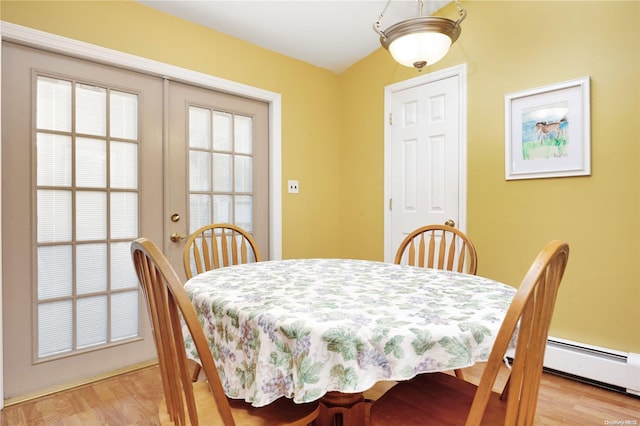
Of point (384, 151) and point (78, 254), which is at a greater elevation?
point (384, 151)

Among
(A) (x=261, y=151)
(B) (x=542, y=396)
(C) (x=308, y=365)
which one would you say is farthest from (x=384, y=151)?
(C) (x=308, y=365)

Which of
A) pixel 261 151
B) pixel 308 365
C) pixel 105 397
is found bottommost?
pixel 105 397

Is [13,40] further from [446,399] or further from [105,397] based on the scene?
[446,399]

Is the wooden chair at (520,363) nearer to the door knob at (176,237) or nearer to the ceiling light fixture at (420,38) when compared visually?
the ceiling light fixture at (420,38)

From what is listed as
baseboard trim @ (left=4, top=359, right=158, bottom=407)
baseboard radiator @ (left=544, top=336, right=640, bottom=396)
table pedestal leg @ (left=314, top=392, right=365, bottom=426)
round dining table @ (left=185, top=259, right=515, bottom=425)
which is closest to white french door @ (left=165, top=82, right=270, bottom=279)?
baseboard trim @ (left=4, top=359, right=158, bottom=407)

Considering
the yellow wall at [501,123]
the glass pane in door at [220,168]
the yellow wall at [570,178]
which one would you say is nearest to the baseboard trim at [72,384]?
the glass pane in door at [220,168]

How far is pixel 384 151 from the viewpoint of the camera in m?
3.10

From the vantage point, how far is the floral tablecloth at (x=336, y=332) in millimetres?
817

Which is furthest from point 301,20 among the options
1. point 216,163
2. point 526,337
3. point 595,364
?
point 595,364

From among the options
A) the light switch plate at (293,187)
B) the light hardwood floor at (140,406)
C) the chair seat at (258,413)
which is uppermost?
the light switch plate at (293,187)

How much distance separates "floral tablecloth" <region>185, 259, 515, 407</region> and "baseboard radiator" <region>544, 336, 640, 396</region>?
1.26 meters

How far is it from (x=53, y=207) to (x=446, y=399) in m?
2.17

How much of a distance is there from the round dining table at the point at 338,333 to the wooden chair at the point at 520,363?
0.10m

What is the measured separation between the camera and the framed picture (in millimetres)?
2098
